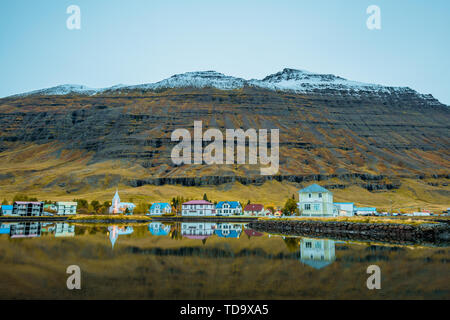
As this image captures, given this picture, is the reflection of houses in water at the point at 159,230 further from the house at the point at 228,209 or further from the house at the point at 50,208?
the house at the point at 50,208

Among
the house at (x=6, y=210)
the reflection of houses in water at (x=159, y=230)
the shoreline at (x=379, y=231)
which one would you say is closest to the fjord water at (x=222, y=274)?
the shoreline at (x=379, y=231)

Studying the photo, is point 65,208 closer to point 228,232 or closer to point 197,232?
point 197,232

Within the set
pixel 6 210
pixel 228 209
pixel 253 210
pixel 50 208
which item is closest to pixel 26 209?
pixel 6 210

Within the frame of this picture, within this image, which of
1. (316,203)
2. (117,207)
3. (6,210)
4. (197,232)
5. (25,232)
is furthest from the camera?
(117,207)

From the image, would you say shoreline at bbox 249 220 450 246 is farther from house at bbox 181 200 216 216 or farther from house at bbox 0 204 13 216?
house at bbox 0 204 13 216

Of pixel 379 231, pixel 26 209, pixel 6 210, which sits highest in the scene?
pixel 26 209

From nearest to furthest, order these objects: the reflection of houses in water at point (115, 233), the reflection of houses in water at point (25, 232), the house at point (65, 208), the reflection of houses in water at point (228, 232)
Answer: the reflection of houses in water at point (115, 233)
the reflection of houses in water at point (25, 232)
the reflection of houses in water at point (228, 232)
the house at point (65, 208)
